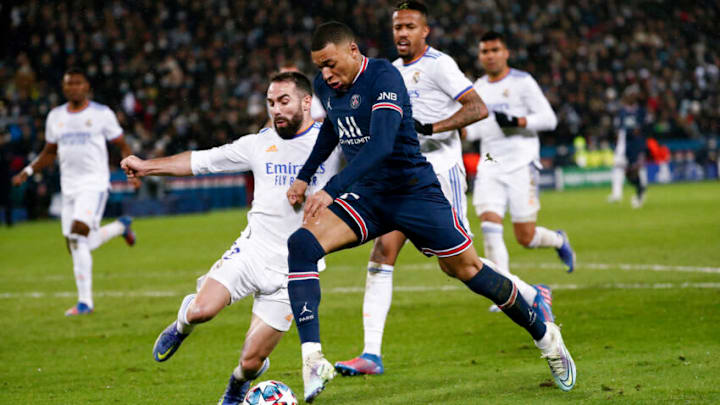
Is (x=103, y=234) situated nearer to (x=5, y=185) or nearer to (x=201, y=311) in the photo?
(x=201, y=311)

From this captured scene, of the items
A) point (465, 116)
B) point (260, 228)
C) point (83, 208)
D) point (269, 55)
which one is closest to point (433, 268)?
A: point (83, 208)

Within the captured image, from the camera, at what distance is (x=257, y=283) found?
5.48 m

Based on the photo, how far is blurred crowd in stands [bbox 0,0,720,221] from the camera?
27141 mm

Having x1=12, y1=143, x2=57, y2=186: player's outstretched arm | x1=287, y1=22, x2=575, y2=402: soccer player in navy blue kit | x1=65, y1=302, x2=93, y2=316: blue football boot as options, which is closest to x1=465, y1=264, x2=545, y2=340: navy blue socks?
x1=287, y1=22, x2=575, y2=402: soccer player in navy blue kit

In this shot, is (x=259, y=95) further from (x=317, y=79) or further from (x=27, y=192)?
(x=317, y=79)

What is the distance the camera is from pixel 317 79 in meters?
5.67

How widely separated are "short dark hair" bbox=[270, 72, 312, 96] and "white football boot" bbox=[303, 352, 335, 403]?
1.76 meters

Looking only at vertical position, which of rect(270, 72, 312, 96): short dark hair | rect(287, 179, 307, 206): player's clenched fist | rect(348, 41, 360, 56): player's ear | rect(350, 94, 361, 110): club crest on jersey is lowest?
rect(287, 179, 307, 206): player's clenched fist

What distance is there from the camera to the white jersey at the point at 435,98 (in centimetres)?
693

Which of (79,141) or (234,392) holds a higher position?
(79,141)

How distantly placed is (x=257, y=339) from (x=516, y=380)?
1.65 meters

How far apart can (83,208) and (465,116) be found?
17.1ft

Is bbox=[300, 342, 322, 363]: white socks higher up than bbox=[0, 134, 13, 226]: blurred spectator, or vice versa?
bbox=[300, 342, 322, 363]: white socks

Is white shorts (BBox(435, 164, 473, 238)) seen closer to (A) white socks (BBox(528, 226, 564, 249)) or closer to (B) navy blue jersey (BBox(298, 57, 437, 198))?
(B) navy blue jersey (BBox(298, 57, 437, 198))
